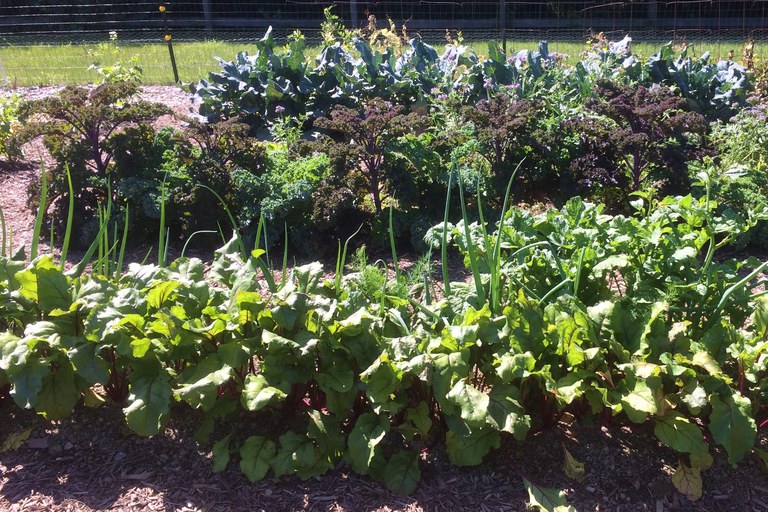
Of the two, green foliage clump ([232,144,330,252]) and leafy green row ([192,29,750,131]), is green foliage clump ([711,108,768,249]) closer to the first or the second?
leafy green row ([192,29,750,131])

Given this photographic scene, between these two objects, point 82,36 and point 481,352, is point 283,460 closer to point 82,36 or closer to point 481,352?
point 481,352

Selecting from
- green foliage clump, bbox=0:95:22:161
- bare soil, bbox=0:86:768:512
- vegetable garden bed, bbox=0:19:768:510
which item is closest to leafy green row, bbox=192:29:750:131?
green foliage clump, bbox=0:95:22:161

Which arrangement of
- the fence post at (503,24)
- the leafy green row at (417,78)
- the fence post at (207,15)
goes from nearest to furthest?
1. the leafy green row at (417,78)
2. the fence post at (503,24)
3. the fence post at (207,15)

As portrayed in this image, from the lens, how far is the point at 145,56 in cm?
1428

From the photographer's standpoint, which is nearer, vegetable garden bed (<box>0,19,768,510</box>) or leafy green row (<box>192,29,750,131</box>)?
vegetable garden bed (<box>0,19,768,510</box>)

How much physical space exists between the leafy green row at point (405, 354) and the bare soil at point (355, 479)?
76 millimetres

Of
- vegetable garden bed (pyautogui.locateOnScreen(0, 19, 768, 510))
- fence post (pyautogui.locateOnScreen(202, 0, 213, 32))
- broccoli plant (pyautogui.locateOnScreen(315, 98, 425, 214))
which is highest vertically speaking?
fence post (pyautogui.locateOnScreen(202, 0, 213, 32))

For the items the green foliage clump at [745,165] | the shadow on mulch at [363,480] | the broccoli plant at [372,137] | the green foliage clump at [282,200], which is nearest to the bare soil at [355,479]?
the shadow on mulch at [363,480]

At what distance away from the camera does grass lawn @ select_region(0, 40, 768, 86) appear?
1185 centimetres

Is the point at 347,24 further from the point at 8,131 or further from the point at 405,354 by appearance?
the point at 405,354

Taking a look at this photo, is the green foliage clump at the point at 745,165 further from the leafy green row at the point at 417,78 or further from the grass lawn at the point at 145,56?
the grass lawn at the point at 145,56

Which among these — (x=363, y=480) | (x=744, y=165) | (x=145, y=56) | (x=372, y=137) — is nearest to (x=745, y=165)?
(x=744, y=165)

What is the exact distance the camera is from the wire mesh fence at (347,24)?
14695 mm

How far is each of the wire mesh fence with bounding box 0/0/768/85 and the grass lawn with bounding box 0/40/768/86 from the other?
4 centimetres
